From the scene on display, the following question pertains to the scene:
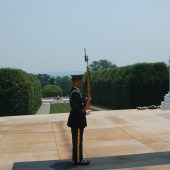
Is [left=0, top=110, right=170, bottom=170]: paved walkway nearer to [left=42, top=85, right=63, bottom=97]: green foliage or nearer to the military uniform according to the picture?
the military uniform

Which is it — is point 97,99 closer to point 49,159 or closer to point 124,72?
point 124,72

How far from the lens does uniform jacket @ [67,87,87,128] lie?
6.63 meters

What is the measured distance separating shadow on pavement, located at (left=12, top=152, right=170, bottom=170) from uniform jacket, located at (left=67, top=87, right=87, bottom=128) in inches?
27.2

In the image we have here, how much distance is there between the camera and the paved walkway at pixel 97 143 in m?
6.96

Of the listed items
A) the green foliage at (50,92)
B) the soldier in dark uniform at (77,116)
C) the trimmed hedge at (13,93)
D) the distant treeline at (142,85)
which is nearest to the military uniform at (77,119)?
the soldier in dark uniform at (77,116)

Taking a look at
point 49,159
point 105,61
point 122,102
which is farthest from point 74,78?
point 105,61

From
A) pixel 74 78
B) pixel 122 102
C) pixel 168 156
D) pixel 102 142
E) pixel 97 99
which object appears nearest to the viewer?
pixel 74 78

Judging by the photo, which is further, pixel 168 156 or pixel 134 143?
pixel 134 143

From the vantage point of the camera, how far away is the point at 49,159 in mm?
7461

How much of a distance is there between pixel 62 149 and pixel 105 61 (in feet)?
394

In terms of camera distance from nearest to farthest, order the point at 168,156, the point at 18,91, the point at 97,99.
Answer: the point at 168,156 < the point at 18,91 < the point at 97,99

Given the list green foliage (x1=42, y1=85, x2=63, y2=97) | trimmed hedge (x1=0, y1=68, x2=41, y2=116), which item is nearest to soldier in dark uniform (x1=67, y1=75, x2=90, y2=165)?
trimmed hedge (x1=0, y1=68, x2=41, y2=116)

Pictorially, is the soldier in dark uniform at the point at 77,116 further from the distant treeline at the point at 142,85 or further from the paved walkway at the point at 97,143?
the distant treeline at the point at 142,85

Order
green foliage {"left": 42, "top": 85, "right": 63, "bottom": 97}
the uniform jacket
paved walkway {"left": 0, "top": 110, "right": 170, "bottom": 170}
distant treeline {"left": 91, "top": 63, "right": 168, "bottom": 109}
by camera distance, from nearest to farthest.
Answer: the uniform jacket < paved walkway {"left": 0, "top": 110, "right": 170, "bottom": 170} < distant treeline {"left": 91, "top": 63, "right": 168, "bottom": 109} < green foliage {"left": 42, "top": 85, "right": 63, "bottom": 97}
